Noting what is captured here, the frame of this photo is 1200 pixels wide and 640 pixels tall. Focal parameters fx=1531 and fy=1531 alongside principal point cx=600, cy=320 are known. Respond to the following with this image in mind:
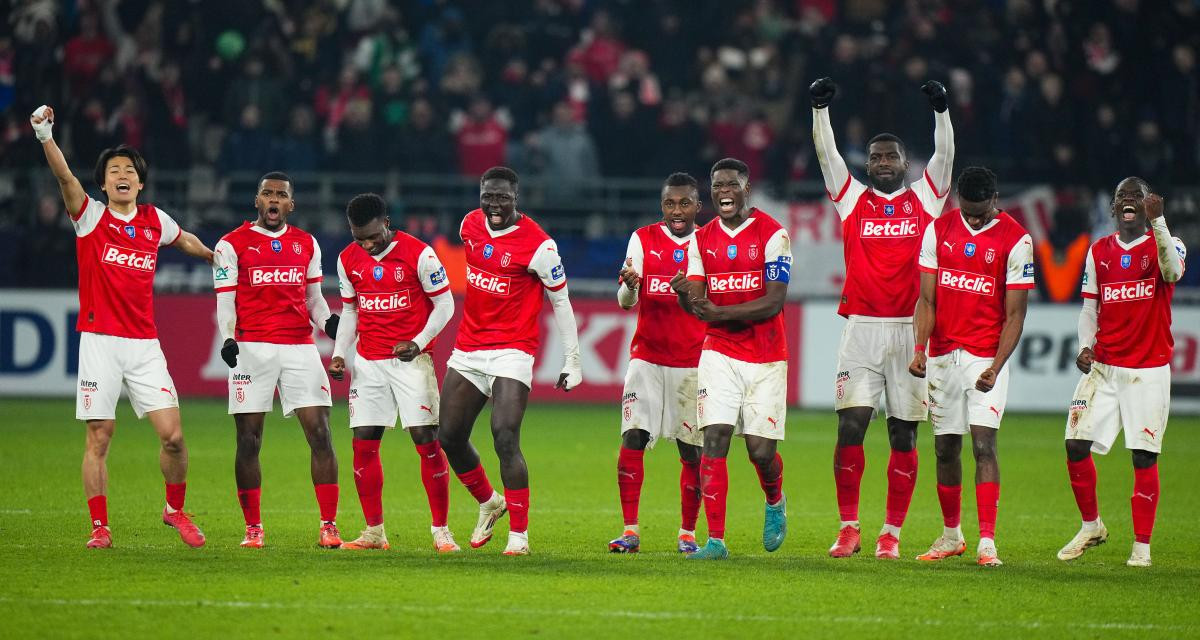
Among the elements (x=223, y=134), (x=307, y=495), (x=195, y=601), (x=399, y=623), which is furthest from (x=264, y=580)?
(x=223, y=134)

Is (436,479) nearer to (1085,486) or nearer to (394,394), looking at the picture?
(394,394)

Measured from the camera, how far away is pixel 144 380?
392 inches

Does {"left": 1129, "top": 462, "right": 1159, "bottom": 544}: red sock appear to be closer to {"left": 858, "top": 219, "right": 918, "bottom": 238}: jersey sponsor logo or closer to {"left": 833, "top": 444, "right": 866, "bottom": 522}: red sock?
{"left": 833, "top": 444, "right": 866, "bottom": 522}: red sock

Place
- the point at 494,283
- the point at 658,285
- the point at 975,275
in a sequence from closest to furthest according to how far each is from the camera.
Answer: the point at 975,275, the point at 494,283, the point at 658,285

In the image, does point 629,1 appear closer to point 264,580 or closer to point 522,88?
point 522,88

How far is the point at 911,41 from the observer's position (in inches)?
911

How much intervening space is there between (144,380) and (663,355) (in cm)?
344

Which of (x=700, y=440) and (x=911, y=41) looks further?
(x=911, y=41)

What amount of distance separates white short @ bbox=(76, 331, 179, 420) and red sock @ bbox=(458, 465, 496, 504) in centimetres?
200

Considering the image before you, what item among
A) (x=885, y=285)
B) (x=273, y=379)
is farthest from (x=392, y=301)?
(x=885, y=285)

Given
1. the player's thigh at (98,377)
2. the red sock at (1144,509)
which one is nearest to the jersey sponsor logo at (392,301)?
the player's thigh at (98,377)

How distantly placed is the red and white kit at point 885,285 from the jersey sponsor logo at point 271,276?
3.65m

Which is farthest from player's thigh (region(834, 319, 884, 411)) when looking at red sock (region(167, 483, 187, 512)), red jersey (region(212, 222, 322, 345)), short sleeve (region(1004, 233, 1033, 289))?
red sock (region(167, 483, 187, 512))

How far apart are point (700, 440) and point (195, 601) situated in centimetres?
379
